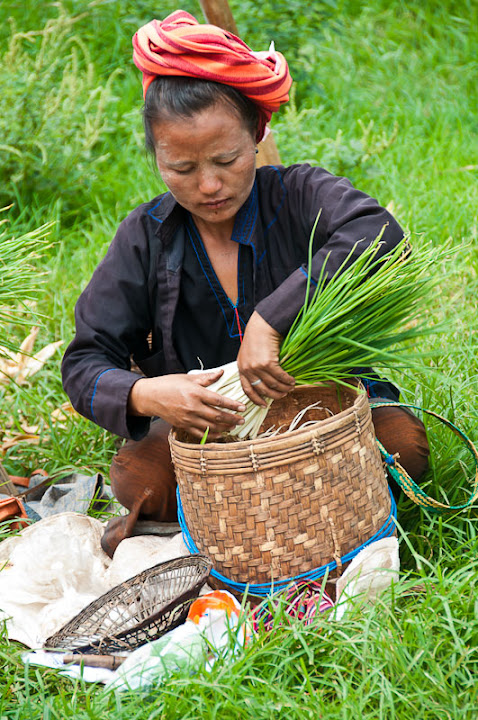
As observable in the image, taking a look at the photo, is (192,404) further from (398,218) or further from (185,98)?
(398,218)

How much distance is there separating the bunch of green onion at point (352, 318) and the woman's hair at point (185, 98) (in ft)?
1.54

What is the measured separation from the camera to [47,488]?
2.86 meters

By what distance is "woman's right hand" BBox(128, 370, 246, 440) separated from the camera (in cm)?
193

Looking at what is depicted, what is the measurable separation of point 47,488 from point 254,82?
5.19 feet

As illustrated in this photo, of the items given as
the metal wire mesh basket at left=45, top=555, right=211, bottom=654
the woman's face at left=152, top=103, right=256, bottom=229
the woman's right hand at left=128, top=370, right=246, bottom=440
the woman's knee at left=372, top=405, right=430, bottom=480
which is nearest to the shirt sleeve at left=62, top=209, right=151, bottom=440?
the woman's right hand at left=128, top=370, right=246, bottom=440

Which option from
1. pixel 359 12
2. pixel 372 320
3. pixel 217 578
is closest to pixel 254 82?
pixel 372 320

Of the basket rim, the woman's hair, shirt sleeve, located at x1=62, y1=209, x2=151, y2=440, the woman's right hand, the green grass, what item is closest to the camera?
the green grass

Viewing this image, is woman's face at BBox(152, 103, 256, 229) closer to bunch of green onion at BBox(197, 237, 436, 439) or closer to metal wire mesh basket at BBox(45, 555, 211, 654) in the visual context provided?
bunch of green onion at BBox(197, 237, 436, 439)

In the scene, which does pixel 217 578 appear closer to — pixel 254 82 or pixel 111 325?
pixel 111 325

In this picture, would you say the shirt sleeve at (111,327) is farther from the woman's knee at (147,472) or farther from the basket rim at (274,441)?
the basket rim at (274,441)

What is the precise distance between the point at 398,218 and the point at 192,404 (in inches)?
89.7

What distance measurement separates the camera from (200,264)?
232cm

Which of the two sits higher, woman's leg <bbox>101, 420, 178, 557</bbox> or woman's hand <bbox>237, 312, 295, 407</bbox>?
woman's hand <bbox>237, 312, 295, 407</bbox>

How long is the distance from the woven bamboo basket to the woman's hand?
0.55 feet
